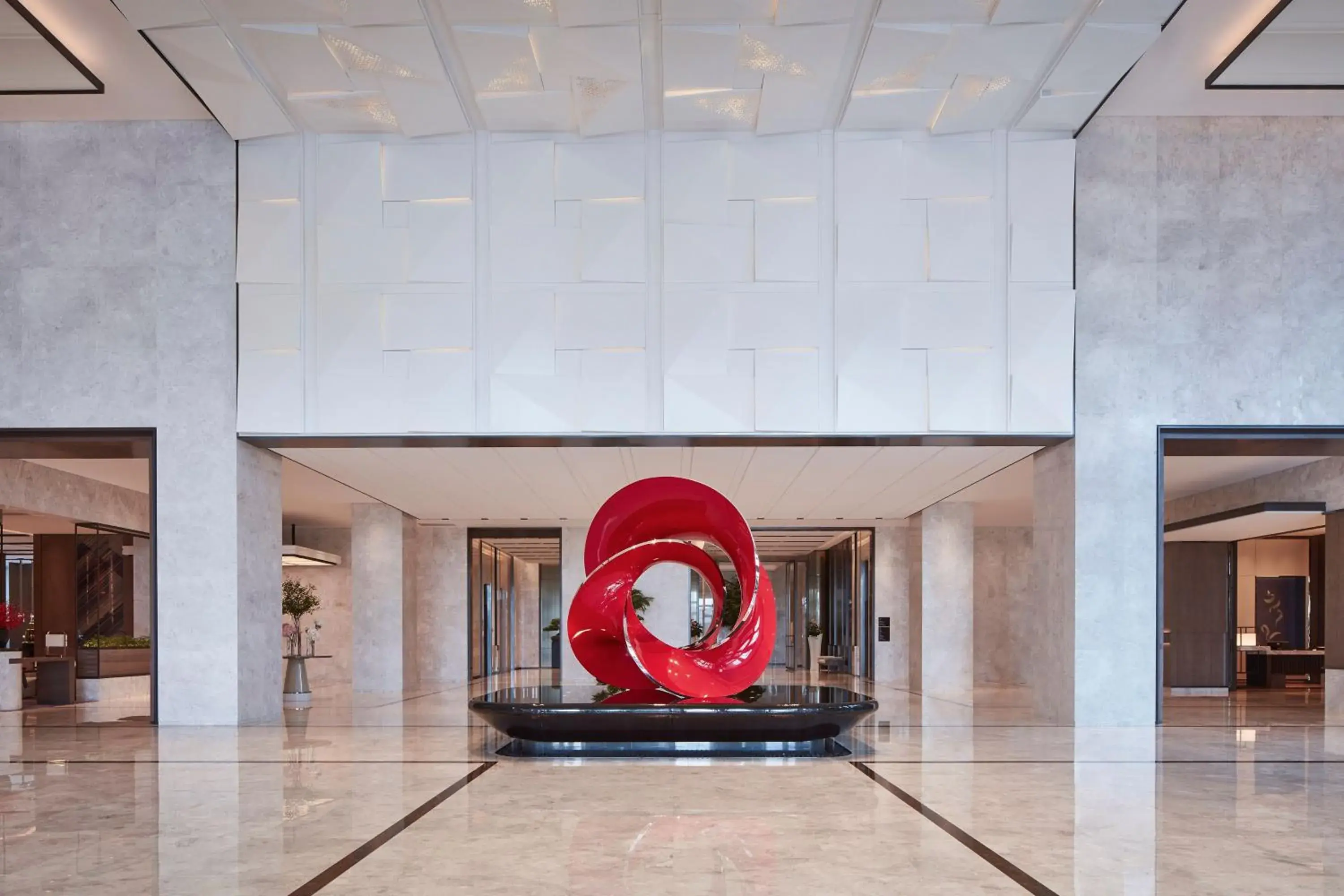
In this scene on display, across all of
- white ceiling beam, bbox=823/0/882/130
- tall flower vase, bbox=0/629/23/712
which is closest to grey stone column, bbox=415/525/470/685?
tall flower vase, bbox=0/629/23/712

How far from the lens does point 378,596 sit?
20250 millimetres

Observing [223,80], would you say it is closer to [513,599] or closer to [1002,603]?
[1002,603]

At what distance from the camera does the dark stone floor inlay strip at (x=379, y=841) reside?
4312 mm

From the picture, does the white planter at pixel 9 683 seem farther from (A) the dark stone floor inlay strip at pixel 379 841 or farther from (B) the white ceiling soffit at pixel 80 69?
(A) the dark stone floor inlay strip at pixel 379 841

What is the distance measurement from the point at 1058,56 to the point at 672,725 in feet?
21.5

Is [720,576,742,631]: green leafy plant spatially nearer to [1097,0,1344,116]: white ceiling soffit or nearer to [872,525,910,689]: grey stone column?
[872,525,910,689]: grey stone column

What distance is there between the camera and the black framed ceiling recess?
9391 millimetres

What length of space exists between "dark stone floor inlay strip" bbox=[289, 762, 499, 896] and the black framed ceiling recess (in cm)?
707

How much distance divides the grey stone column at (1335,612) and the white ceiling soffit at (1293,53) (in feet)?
21.4

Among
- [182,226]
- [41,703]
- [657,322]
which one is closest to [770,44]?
[657,322]

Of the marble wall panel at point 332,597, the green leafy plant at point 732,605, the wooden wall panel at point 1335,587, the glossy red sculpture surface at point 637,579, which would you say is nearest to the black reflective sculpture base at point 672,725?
the glossy red sculpture surface at point 637,579

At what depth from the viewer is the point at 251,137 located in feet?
37.8

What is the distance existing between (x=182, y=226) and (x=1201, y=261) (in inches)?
403

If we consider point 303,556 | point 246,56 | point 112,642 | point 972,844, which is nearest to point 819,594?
point 303,556
